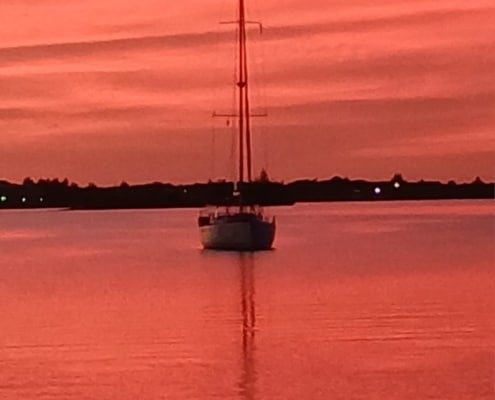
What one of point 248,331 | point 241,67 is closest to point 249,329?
point 248,331

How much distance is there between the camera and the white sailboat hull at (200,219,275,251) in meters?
40.9

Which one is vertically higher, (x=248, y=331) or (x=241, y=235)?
(x=241, y=235)

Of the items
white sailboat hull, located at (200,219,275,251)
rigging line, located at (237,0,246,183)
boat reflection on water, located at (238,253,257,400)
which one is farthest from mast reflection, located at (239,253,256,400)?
rigging line, located at (237,0,246,183)

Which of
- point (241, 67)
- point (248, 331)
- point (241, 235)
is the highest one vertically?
point (241, 67)

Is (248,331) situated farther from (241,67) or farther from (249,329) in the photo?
(241,67)

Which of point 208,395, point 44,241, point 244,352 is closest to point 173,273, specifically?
point 244,352

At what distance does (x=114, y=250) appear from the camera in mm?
56938

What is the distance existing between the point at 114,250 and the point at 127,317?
31846 millimetres

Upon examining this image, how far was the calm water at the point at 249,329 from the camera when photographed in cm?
1681

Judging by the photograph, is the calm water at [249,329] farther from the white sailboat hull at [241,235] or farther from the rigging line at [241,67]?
the rigging line at [241,67]

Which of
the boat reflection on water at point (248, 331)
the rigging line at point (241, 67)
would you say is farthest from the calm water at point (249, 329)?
the rigging line at point (241, 67)

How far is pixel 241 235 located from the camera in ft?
134

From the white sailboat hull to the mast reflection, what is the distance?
3.79 ft

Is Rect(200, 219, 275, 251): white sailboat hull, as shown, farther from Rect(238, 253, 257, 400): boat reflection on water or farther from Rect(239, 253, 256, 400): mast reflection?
Rect(239, 253, 256, 400): mast reflection
